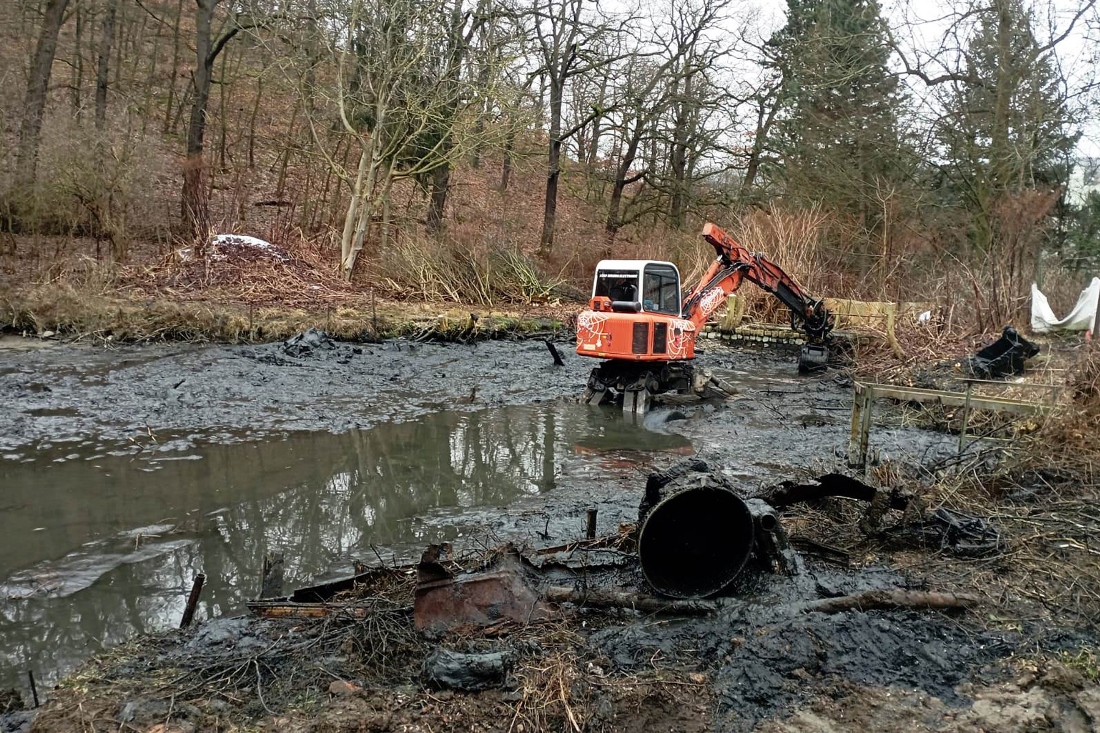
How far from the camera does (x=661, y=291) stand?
11.7 meters

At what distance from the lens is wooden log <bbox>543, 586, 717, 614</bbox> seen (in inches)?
161

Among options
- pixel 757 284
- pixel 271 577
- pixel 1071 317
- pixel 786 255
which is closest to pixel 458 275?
pixel 786 255

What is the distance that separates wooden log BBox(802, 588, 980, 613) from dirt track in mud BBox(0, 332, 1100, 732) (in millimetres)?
57

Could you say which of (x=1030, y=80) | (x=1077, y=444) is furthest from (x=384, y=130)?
(x=1077, y=444)

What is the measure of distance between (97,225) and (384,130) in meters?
6.99

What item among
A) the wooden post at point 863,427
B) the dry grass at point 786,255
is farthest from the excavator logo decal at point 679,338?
the dry grass at point 786,255

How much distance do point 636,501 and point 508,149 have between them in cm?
1672

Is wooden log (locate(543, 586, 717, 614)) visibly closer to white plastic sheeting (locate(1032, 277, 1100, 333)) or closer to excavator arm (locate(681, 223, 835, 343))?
excavator arm (locate(681, 223, 835, 343))

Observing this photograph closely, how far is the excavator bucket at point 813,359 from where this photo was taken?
1539cm

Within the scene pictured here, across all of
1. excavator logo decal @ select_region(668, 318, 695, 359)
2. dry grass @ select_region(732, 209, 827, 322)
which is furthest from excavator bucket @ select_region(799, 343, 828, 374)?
excavator logo decal @ select_region(668, 318, 695, 359)

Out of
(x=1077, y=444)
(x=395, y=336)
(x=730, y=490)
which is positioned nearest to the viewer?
(x=730, y=490)

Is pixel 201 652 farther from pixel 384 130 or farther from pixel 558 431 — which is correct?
pixel 384 130

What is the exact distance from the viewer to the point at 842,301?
1794 cm

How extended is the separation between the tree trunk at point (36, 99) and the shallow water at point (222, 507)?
10.3m
